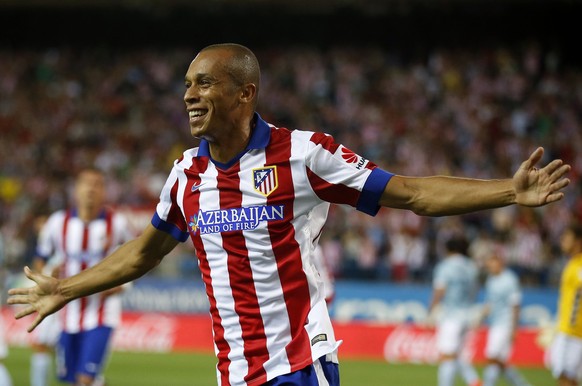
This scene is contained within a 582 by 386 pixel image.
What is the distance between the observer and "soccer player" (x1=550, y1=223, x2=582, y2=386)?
10.7 metres

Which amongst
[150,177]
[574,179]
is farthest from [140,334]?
[574,179]

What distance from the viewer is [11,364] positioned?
55.5 feet

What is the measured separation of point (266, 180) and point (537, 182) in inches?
49.4

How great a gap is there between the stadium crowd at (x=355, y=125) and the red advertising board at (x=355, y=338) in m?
1.93

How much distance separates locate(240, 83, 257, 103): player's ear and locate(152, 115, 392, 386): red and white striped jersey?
19 cm

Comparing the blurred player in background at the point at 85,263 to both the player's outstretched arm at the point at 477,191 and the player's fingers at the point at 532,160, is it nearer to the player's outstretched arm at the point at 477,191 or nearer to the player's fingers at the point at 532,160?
the player's outstretched arm at the point at 477,191

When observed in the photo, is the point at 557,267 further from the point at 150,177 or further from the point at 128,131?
the point at 128,131

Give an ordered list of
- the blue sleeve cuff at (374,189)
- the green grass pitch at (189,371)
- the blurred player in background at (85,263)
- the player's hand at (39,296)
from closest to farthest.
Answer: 1. the blue sleeve cuff at (374,189)
2. the player's hand at (39,296)
3. the blurred player in background at (85,263)
4. the green grass pitch at (189,371)

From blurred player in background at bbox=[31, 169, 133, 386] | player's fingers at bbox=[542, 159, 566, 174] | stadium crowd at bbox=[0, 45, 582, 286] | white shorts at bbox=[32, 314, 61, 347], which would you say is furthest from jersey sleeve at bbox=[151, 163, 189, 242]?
stadium crowd at bbox=[0, 45, 582, 286]

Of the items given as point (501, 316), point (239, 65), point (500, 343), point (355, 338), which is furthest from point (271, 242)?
point (355, 338)

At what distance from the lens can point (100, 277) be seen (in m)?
5.20

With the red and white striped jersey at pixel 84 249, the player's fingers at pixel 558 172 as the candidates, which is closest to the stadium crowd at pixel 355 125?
the red and white striped jersey at pixel 84 249

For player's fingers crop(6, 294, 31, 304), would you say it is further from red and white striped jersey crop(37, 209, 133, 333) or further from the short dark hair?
red and white striped jersey crop(37, 209, 133, 333)

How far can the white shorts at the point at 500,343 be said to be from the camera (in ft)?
44.7
